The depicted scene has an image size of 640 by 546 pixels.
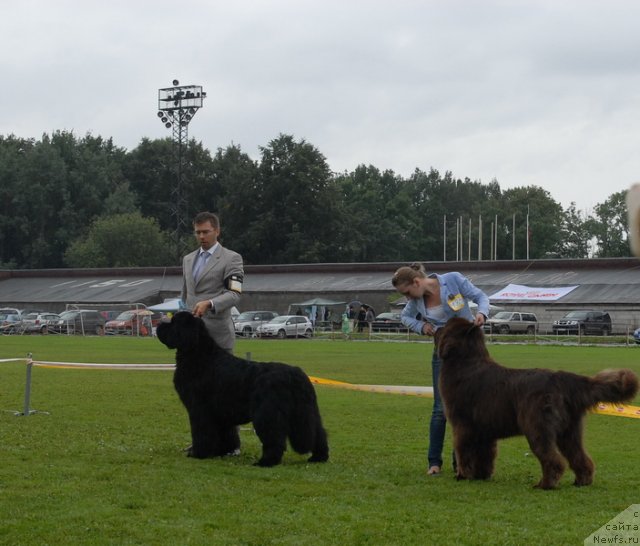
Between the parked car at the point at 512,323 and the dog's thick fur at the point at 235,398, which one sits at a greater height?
the dog's thick fur at the point at 235,398

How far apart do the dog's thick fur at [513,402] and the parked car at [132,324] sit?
49614 millimetres

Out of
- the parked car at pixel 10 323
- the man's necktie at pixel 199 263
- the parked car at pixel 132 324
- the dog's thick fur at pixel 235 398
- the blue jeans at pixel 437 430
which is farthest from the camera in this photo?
the parked car at pixel 10 323

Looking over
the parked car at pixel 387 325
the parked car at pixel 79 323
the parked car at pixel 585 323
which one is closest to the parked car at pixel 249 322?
the parked car at pixel 387 325

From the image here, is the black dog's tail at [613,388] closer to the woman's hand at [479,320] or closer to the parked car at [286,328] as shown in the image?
the woman's hand at [479,320]

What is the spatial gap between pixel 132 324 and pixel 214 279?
160 feet

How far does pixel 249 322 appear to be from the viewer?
184 feet

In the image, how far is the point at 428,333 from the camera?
8.79m

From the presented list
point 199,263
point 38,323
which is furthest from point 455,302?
point 38,323

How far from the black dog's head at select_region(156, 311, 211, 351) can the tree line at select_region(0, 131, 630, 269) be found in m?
74.0

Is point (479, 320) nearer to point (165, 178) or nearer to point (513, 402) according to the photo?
point (513, 402)

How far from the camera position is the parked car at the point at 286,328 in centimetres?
5309

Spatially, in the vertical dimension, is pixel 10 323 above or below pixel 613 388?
below

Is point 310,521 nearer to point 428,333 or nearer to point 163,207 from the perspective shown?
point 428,333

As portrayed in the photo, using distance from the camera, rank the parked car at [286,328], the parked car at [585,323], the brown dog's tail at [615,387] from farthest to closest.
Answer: the parked car at [286,328]
the parked car at [585,323]
the brown dog's tail at [615,387]
